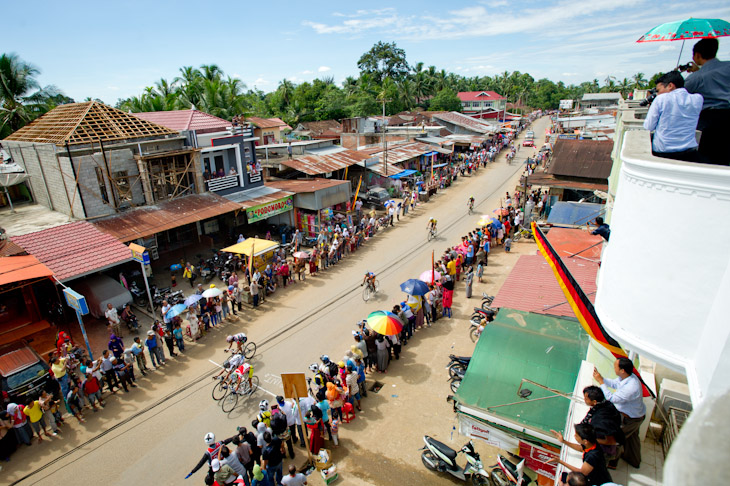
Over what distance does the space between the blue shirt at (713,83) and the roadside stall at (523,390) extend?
458 cm

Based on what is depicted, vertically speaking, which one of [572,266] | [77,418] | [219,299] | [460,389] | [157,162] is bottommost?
[77,418]

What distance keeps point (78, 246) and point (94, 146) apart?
16.2 ft

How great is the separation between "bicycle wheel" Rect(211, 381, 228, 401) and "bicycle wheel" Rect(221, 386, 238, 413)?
261 millimetres

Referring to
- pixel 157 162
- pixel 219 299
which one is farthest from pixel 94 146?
pixel 219 299

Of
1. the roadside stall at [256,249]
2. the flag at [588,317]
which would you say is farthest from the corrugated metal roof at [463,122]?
the flag at [588,317]

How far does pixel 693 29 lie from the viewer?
8.08 metres

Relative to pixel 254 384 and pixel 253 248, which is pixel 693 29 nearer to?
pixel 254 384

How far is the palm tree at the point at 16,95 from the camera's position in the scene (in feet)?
76.6

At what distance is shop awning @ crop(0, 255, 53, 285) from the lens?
491 inches

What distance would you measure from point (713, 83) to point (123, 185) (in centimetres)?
1996

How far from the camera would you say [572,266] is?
38.4 ft

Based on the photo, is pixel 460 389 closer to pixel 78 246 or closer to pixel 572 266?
pixel 572 266

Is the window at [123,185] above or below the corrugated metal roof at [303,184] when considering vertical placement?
above

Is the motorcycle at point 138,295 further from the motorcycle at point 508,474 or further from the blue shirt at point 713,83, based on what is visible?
the blue shirt at point 713,83
